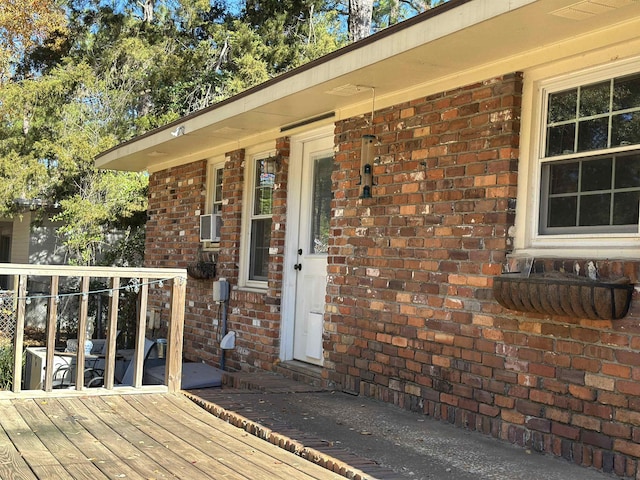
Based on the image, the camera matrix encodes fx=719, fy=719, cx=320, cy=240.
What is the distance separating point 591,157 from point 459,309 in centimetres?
133

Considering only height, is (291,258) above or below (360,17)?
below

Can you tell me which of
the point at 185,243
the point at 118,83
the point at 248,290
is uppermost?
the point at 118,83

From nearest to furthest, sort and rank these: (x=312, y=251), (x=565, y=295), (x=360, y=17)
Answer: (x=565, y=295) → (x=312, y=251) → (x=360, y=17)

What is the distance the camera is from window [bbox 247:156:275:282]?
7723mm

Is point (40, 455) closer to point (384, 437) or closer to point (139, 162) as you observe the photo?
point (384, 437)

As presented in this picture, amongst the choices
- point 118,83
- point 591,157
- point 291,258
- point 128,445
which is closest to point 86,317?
point 128,445

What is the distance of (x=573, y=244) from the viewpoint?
415cm

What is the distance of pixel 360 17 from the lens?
15.5 meters

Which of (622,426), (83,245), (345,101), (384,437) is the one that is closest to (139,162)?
(83,245)

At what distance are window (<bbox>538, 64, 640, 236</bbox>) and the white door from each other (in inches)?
104

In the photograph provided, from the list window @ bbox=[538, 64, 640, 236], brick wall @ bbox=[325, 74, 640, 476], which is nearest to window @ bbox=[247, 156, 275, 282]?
brick wall @ bbox=[325, 74, 640, 476]

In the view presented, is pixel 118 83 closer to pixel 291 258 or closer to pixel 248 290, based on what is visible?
pixel 248 290

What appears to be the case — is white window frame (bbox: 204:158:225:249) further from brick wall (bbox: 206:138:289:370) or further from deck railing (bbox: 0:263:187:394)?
deck railing (bbox: 0:263:187:394)

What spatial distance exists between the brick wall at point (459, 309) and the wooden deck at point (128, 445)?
133 centimetres
